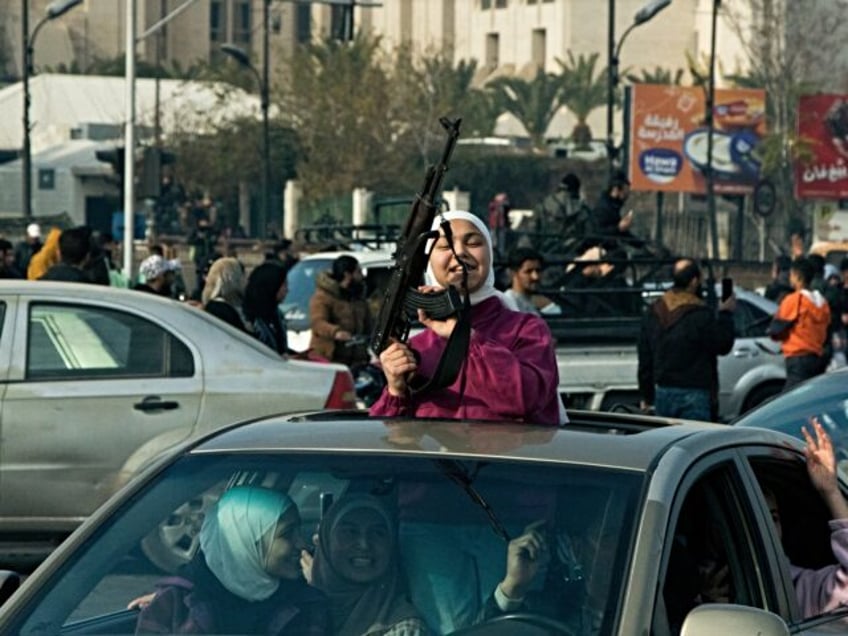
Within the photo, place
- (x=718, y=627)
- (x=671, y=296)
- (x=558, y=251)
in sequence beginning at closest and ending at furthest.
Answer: (x=718, y=627)
(x=671, y=296)
(x=558, y=251)

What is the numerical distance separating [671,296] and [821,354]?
359cm

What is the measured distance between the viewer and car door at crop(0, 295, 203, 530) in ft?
36.1

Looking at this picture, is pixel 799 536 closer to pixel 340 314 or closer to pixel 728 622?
pixel 728 622

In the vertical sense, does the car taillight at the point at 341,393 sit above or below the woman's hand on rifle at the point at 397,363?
below

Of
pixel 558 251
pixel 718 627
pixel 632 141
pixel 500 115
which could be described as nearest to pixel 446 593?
pixel 718 627

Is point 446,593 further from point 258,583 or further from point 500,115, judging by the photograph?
point 500,115

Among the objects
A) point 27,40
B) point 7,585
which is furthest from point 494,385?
point 27,40

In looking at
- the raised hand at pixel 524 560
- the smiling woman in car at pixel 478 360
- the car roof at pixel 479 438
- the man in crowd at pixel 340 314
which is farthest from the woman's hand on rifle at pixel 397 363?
the man in crowd at pixel 340 314

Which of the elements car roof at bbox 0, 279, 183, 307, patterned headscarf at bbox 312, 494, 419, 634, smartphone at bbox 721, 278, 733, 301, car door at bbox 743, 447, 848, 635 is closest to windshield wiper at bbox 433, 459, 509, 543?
patterned headscarf at bbox 312, 494, 419, 634

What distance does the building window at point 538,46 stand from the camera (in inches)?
4082

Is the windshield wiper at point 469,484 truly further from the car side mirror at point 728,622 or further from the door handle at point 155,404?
the door handle at point 155,404

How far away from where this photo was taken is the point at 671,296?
14.7 metres

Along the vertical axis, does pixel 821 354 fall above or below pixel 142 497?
below

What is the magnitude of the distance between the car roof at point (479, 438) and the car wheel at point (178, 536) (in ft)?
0.48
